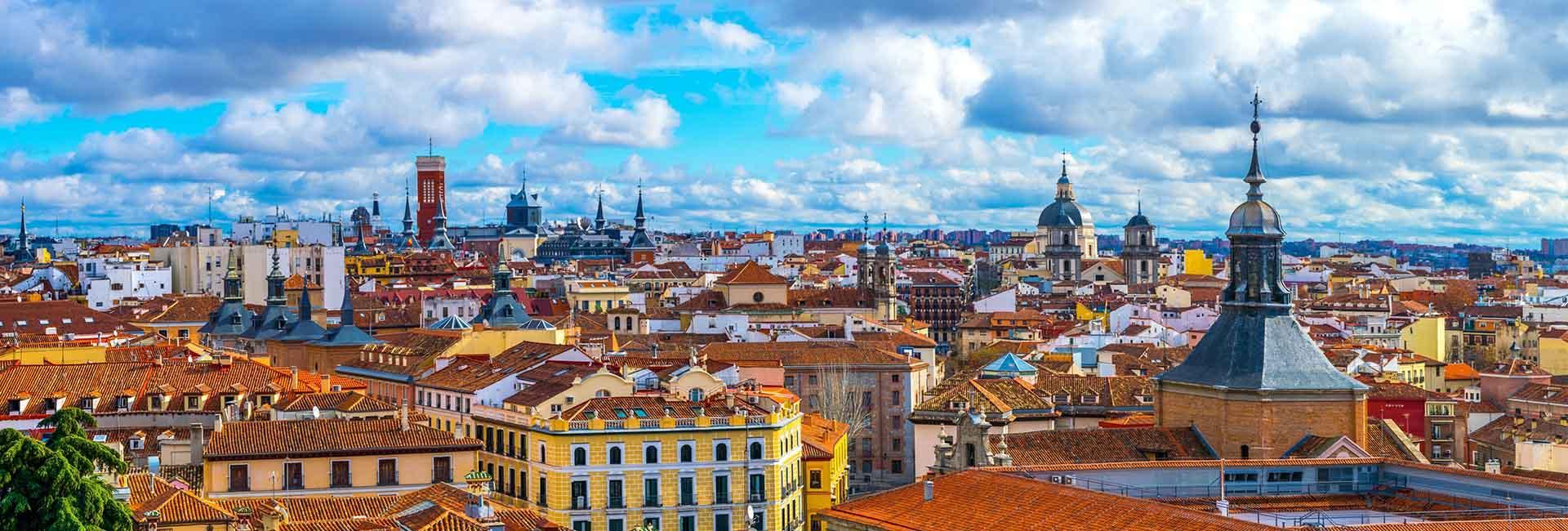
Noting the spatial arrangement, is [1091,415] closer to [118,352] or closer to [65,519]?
[118,352]

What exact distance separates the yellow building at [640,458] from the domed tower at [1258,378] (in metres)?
12.4

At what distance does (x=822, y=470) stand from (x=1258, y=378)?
1927 cm

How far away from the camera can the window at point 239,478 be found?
46.3 m

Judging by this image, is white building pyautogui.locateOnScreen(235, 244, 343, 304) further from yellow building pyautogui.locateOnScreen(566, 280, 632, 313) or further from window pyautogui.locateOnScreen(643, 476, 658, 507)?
window pyautogui.locateOnScreen(643, 476, 658, 507)

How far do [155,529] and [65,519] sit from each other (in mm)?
4473

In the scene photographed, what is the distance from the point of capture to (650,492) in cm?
5575

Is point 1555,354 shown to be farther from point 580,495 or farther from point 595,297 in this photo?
point 580,495

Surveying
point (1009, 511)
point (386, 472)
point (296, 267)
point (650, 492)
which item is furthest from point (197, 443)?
point (296, 267)

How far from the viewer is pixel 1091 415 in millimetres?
69062

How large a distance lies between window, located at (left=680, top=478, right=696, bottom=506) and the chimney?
12.6 meters

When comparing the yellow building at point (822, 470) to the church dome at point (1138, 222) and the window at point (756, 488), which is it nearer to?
the window at point (756, 488)

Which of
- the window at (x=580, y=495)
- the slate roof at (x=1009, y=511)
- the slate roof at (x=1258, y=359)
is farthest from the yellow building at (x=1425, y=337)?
the slate roof at (x=1009, y=511)

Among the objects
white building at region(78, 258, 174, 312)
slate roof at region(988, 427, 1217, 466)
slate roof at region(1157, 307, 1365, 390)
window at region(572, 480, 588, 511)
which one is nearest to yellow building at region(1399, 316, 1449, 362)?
slate roof at region(1157, 307, 1365, 390)

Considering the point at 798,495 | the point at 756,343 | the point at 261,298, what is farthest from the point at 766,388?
the point at 261,298
